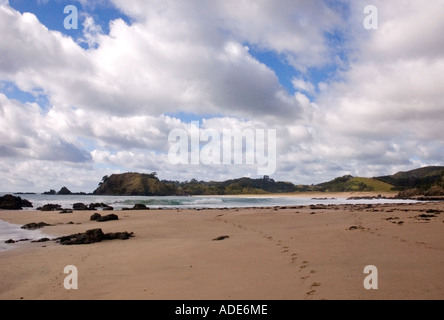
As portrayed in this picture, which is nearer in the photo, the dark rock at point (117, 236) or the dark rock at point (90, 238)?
the dark rock at point (90, 238)

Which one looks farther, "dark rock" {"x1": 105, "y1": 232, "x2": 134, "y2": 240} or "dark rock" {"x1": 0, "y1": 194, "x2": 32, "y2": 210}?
"dark rock" {"x1": 0, "y1": 194, "x2": 32, "y2": 210}

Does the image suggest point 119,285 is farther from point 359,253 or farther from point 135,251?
point 359,253

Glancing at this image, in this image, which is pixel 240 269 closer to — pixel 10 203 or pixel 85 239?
pixel 85 239

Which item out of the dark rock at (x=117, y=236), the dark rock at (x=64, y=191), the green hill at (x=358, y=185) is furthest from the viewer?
the dark rock at (x=64, y=191)

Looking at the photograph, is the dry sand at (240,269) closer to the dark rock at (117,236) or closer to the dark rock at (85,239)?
the dark rock at (85,239)

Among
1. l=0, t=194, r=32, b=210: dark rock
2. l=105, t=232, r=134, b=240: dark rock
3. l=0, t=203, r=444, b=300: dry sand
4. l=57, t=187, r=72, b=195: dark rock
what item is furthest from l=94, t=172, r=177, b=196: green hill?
l=0, t=203, r=444, b=300: dry sand

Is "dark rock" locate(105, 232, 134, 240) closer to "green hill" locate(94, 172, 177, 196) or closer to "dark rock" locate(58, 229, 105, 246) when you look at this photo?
"dark rock" locate(58, 229, 105, 246)

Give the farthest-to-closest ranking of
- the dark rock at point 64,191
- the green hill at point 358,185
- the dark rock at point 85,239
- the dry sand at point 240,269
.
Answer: the dark rock at point 64,191, the green hill at point 358,185, the dark rock at point 85,239, the dry sand at point 240,269

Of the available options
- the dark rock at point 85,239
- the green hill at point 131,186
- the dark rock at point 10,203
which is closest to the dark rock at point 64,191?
the green hill at point 131,186

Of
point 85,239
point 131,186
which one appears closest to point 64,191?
point 131,186

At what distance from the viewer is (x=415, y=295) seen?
520 cm

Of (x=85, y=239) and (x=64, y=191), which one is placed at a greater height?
(x=85, y=239)
